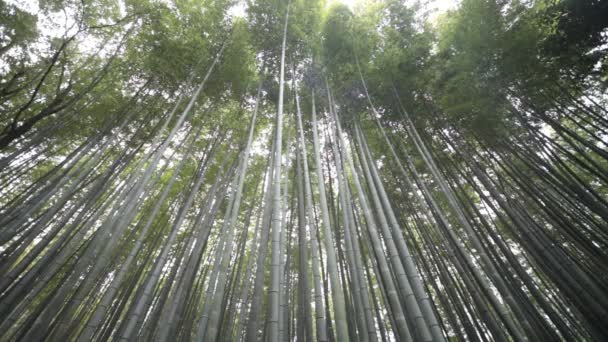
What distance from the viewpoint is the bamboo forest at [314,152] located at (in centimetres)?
243

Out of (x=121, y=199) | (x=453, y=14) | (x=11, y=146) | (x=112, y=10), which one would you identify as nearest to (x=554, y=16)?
(x=453, y=14)

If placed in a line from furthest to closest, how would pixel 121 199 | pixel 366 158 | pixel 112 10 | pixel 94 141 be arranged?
pixel 112 10, pixel 94 141, pixel 366 158, pixel 121 199

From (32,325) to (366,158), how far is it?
3.32 m

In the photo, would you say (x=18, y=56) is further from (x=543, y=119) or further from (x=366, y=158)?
(x=543, y=119)

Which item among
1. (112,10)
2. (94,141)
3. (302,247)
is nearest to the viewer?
(302,247)

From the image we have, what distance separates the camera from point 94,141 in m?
3.64

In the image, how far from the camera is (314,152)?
3.98 meters

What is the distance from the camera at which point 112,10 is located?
13.2 feet

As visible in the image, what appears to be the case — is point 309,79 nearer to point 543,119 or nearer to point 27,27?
point 543,119

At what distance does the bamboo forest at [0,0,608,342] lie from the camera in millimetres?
2426

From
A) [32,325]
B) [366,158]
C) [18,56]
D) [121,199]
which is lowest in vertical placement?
[32,325]

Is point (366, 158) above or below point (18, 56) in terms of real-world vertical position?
below

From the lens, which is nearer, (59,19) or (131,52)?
(59,19)

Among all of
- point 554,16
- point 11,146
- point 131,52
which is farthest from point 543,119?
point 11,146
